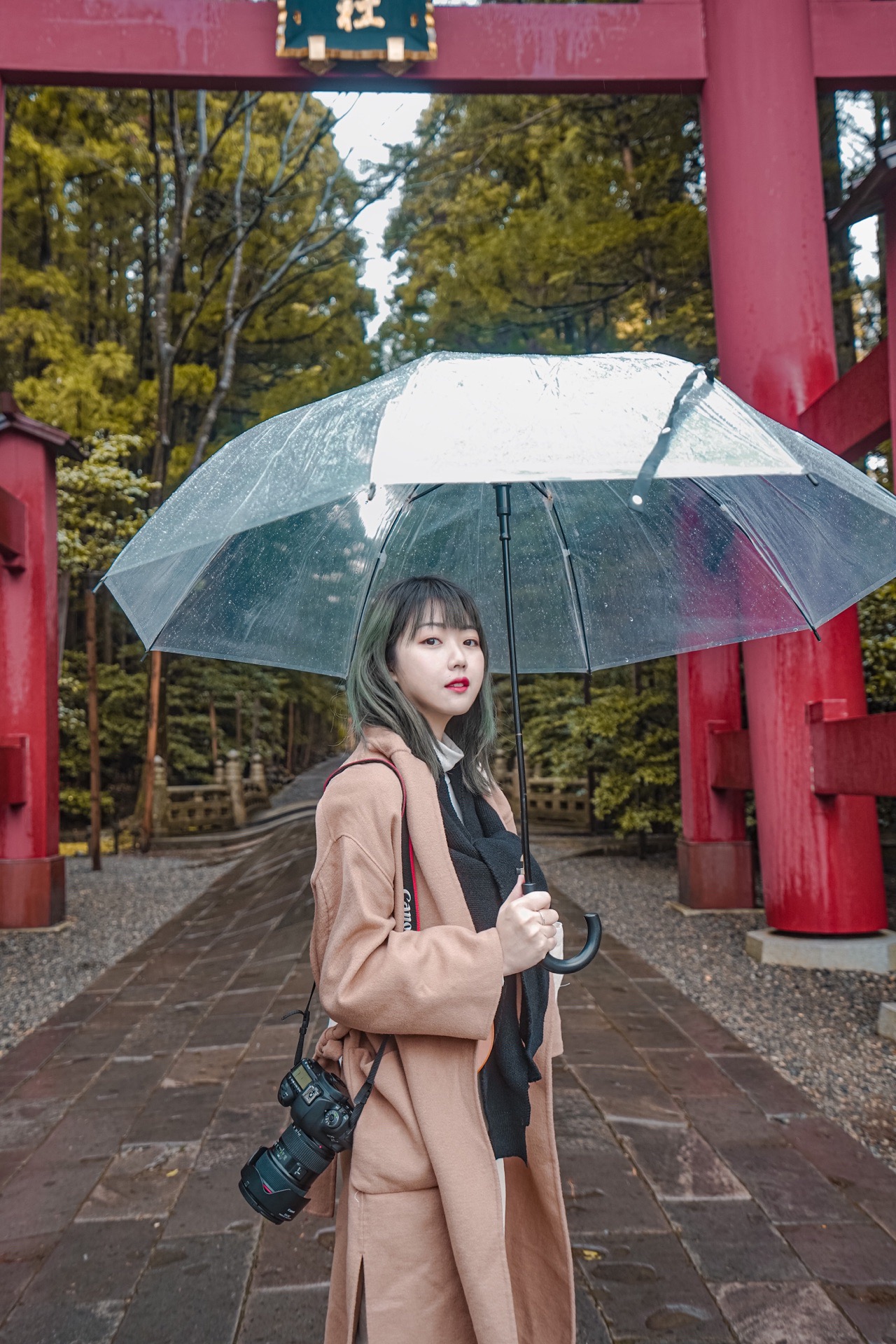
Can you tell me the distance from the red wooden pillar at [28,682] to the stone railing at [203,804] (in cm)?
589

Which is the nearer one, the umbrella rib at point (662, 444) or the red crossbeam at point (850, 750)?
the umbrella rib at point (662, 444)

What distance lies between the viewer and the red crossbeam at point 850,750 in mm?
4371

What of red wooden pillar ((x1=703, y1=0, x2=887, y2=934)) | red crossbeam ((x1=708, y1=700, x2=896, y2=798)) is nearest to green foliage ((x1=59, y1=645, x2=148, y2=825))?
red wooden pillar ((x1=703, y1=0, x2=887, y2=934))

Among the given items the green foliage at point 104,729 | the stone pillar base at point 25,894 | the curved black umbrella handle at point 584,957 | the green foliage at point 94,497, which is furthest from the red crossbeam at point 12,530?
the green foliage at point 104,729

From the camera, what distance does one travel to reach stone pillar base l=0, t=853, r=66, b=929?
6.77 meters

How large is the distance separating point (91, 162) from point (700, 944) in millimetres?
13700

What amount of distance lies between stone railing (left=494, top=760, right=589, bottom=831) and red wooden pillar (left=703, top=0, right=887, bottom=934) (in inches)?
270

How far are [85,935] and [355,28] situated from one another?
6112 millimetres

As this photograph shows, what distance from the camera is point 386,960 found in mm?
1308

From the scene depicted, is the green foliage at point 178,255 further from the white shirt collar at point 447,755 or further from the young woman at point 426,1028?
the young woman at point 426,1028

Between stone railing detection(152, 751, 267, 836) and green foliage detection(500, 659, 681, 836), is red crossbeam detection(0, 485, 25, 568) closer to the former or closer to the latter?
green foliage detection(500, 659, 681, 836)

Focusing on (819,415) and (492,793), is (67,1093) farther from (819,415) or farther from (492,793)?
(819,415)

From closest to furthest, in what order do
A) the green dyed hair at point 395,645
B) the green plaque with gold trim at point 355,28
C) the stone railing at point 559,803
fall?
1. the green dyed hair at point 395,645
2. the green plaque with gold trim at point 355,28
3. the stone railing at point 559,803

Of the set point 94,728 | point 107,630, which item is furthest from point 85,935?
point 107,630
